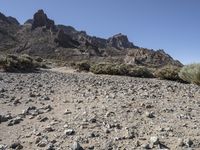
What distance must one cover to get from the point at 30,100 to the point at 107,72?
50.9 ft

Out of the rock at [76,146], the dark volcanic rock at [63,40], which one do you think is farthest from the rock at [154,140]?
the dark volcanic rock at [63,40]

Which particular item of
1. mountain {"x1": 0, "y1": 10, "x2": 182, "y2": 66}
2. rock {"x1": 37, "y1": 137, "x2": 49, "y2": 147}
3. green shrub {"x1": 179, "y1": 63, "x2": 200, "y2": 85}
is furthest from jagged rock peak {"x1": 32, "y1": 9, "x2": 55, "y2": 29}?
rock {"x1": 37, "y1": 137, "x2": 49, "y2": 147}

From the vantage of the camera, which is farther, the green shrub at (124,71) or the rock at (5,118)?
the green shrub at (124,71)

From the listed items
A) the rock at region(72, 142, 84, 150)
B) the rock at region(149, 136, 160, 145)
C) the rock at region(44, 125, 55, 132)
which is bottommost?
the rock at region(72, 142, 84, 150)

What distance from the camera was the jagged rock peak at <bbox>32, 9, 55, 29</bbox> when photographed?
133 m

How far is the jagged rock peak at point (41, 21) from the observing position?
133 m

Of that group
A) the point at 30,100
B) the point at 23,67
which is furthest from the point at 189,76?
the point at 23,67

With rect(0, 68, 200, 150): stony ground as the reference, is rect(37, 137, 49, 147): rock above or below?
below

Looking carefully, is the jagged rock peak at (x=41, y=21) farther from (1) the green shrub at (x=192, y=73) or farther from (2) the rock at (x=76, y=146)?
(2) the rock at (x=76, y=146)

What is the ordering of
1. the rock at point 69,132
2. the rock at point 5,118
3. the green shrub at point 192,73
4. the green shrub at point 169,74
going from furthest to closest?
the green shrub at point 169,74 < the green shrub at point 192,73 < the rock at point 5,118 < the rock at point 69,132

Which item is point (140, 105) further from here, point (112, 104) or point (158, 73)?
point (158, 73)

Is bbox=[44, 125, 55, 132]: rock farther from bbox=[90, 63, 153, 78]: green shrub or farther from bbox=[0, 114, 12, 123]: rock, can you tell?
bbox=[90, 63, 153, 78]: green shrub

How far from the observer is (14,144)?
6.43 meters

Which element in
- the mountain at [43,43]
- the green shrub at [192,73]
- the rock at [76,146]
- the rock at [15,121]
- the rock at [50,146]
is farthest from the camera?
the mountain at [43,43]
